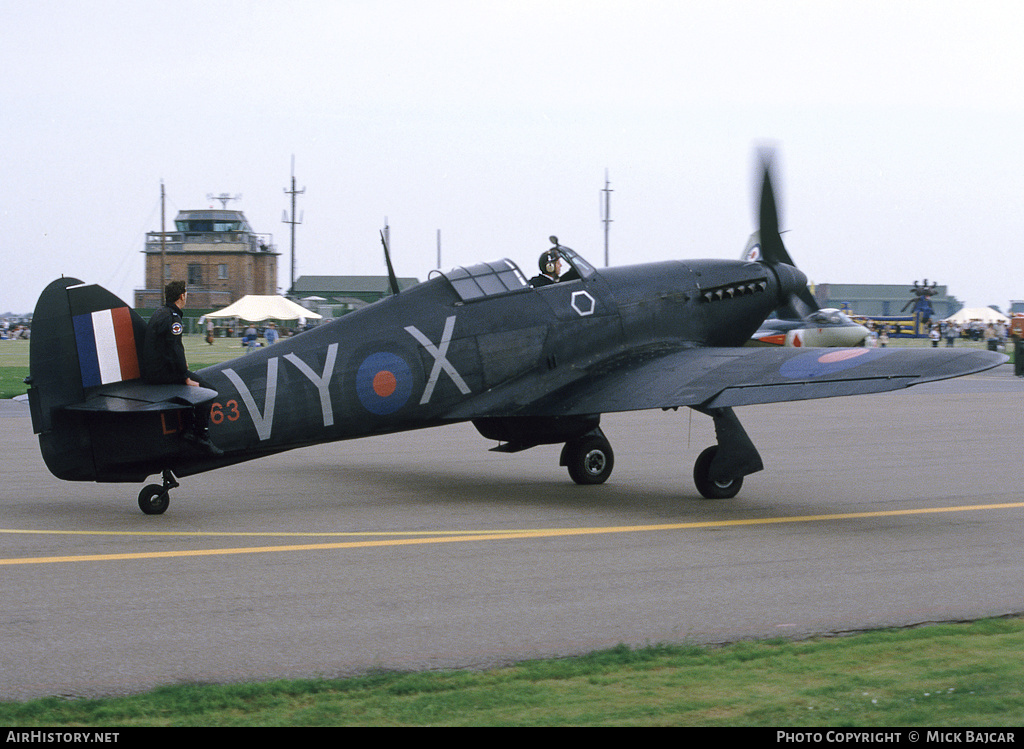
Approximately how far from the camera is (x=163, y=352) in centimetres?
988

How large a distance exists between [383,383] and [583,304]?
2698 mm

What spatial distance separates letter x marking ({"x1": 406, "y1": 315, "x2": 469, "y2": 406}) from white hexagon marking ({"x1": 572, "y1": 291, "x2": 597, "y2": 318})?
157 centimetres

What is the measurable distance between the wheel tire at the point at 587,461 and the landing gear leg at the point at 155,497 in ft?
15.3

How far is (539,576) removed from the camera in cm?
801

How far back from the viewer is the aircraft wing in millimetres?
10086

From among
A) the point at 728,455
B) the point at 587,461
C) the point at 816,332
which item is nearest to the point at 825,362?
the point at 728,455

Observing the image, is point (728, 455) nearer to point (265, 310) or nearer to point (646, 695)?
point (646, 695)

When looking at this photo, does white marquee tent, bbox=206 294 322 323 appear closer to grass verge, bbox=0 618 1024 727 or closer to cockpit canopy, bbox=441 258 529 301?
cockpit canopy, bbox=441 258 529 301

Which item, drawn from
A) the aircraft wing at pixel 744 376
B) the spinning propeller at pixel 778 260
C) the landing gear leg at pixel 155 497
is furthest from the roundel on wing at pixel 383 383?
the spinning propeller at pixel 778 260

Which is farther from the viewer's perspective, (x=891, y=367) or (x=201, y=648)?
(x=891, y=367)

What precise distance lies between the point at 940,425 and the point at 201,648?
56.8 ft
